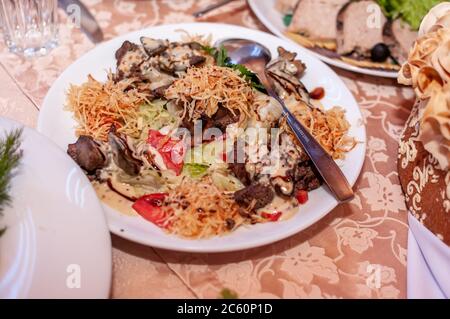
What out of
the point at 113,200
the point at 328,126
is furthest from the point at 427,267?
the point at 113,200

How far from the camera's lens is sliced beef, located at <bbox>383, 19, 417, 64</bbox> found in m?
2.35

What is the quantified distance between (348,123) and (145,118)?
0.74 m

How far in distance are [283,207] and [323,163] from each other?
0.19 meters

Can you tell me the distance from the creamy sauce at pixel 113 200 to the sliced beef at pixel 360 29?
1317mm

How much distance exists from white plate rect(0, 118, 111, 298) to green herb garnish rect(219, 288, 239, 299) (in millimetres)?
348

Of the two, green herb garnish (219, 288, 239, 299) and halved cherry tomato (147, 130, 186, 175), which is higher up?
halved cherry tomato (147, 130, 186, 175)

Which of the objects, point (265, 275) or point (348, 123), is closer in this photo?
point (265, 275)

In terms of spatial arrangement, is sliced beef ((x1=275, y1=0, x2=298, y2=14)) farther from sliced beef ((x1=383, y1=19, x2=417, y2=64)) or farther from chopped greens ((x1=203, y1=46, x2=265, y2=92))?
chopped greens ((x1=203, y1=46, x2=265, y2=92))

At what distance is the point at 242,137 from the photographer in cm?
172

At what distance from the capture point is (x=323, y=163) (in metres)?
1.63

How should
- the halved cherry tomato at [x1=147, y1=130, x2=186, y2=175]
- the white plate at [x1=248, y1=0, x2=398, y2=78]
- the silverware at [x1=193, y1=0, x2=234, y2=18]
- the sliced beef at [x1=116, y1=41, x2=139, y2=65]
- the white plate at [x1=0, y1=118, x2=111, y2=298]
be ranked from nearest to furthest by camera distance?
1. the white plate at [x1=0, y1=118, x2=111, y2=298]
2. the halved cherry tomato at [x1=147, y1=130, x2=186, y2=175]
3. the sliced beef at [x1=116, y1=41, x2=139, y2=65]
4. the white plate at [x1=248, y1=0, x2=398, y2=78]
5. the silverware at [x1=193, y1=0, x2=234, y2=18]

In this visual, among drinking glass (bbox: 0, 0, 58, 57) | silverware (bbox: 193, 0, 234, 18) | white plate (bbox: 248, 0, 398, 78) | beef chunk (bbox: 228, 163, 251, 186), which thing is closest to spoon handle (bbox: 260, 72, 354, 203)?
beef chunk (bbox: 228, 163, 251, 186)
